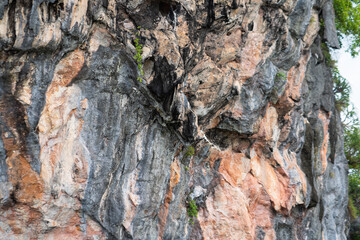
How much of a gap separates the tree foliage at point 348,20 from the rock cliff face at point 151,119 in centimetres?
531

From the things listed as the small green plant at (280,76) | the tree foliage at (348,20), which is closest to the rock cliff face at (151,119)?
the small green plant at (280,76)

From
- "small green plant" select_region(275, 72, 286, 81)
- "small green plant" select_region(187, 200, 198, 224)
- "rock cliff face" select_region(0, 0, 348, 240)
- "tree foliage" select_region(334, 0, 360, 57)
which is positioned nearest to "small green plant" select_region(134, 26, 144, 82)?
"rock cliff face" select_region(0, 0, 348, 240)

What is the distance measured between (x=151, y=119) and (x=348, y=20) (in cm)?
1159

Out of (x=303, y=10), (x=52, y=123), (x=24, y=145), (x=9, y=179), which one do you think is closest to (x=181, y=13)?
(x=52, y=123)

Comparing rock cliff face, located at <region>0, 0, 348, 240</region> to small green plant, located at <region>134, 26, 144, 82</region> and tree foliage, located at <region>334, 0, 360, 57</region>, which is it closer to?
small green plant, located at <region>134, 26, 144, 82</region>

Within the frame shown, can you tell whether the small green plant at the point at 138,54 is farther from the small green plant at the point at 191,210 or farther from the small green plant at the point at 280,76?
the small green plant at the point at 280,76

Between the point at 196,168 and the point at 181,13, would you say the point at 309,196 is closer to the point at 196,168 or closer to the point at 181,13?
the point at 196,168

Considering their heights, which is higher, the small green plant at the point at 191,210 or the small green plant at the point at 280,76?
the small green plant at the point at 280,76

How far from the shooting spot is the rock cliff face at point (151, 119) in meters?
5.36

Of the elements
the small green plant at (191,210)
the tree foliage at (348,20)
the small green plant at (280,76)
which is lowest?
the small green plant at (191,210)

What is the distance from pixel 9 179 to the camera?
17.6 feet

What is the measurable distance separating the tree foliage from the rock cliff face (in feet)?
17.4

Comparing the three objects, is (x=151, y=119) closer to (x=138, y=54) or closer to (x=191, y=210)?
(x=138, y=54)

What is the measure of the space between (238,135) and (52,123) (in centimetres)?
508
